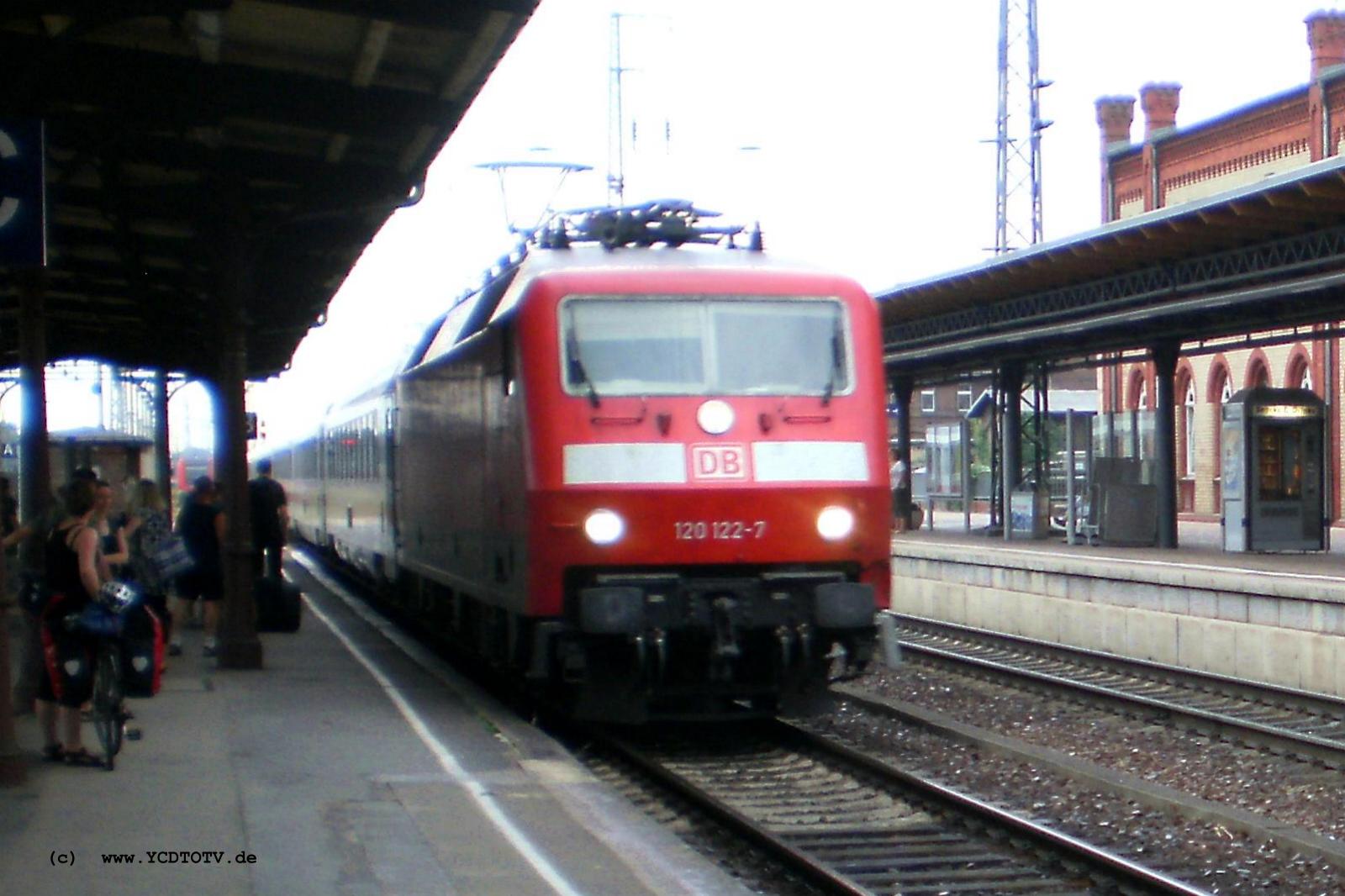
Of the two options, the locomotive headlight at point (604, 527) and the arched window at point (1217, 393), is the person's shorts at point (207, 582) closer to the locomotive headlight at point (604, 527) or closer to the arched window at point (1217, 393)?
the locomotive headlight at point (604, 527)

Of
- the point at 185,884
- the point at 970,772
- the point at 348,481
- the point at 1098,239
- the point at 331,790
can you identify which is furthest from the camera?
the point at 348,481

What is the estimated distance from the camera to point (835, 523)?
35.5 feet

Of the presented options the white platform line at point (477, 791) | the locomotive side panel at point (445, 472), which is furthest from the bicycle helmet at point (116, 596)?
the locomotive side panel at point (445, 472)

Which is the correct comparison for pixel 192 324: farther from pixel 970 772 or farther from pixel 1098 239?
pixel 970 772

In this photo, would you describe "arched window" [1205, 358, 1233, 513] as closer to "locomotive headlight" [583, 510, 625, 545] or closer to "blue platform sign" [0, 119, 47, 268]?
"locomotive headlight" [583, 510, 625, 545]

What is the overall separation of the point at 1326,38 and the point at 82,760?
1441 inches

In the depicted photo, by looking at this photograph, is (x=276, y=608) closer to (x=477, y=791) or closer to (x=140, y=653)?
(x=140, y=653)

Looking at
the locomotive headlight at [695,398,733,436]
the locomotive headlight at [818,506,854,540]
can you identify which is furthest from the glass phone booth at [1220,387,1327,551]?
the locomotive headlight at [695,398,733,436]

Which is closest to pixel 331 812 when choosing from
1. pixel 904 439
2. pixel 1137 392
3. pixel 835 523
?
pixel 835 523

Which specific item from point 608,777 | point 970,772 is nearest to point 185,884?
point 608,777

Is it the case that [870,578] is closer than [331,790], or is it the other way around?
[331,790]

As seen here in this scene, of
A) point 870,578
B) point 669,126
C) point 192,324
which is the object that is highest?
point 669,126

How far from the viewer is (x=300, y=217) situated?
13383 mm

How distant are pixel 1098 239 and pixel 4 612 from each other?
1583 cm
